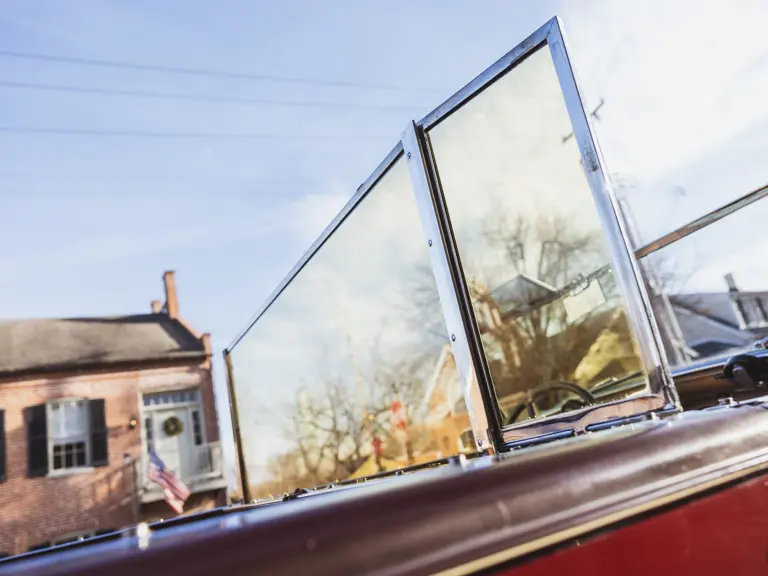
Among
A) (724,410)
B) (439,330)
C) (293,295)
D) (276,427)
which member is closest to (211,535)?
(724,410)

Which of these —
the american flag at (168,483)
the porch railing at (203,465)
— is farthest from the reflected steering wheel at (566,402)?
the porch railing at (203,465)

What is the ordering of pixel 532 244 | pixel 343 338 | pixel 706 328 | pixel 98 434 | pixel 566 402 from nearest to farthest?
pixel 566 402, pixel 532 244, pixel 343 338, pixel 98 434, pixel 706 328

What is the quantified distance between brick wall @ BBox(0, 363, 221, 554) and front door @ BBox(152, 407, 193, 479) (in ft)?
1.61

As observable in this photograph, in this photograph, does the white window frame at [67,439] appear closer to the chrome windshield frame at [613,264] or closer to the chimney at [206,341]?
the chimney at [206,341]

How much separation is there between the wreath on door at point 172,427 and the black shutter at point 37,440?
101 inches

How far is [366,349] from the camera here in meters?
4.46

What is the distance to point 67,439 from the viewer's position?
12.3 m

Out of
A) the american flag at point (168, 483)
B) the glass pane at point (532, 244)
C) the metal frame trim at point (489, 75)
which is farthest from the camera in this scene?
the american flag at point (168, 483)

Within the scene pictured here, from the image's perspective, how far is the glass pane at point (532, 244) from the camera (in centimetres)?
143

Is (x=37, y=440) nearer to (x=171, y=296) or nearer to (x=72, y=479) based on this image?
(x=72, y=479)

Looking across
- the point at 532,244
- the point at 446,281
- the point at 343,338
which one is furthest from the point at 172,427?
the point at 446,281

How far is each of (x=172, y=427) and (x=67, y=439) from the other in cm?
233

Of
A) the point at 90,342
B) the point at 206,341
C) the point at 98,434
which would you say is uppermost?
the point at 90,342

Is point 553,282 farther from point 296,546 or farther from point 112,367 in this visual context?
point 112,367
